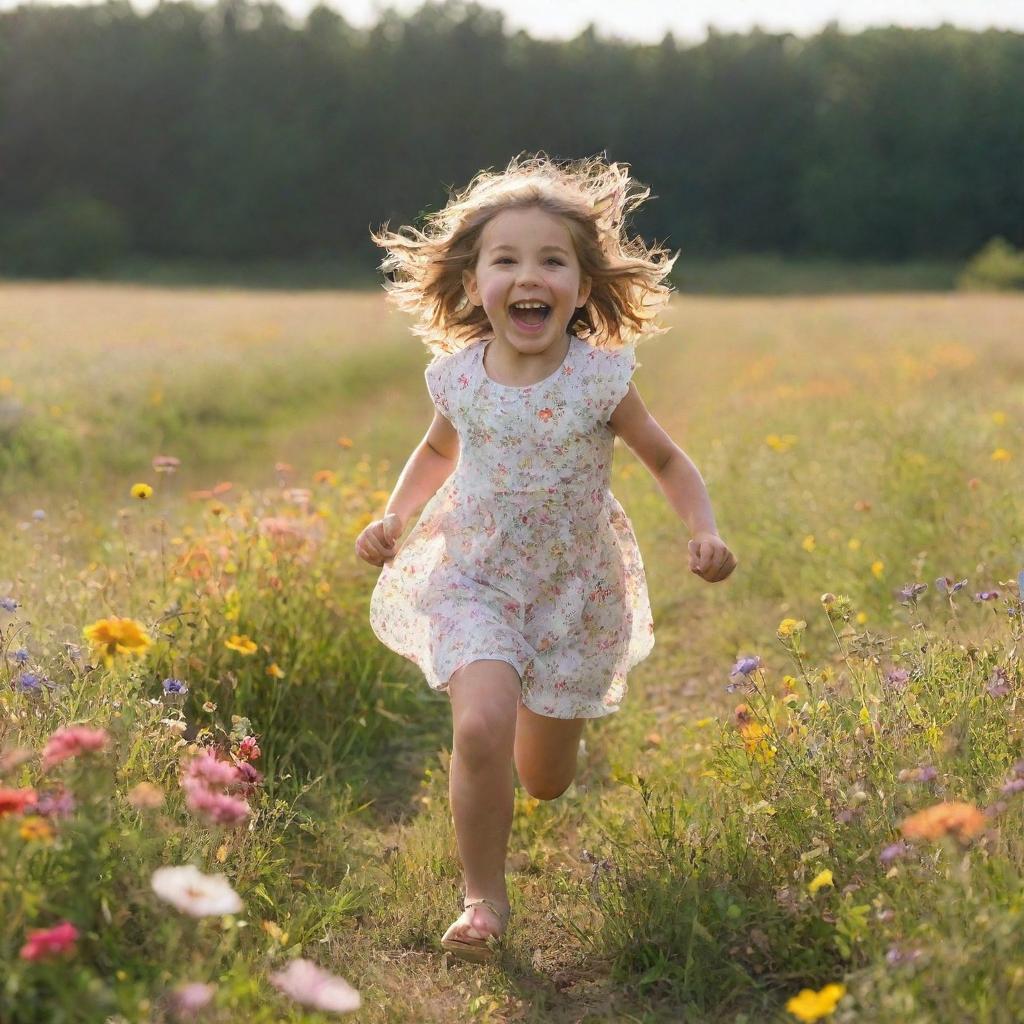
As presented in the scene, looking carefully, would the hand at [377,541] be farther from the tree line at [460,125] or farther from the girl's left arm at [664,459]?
the tree line at [460,125]

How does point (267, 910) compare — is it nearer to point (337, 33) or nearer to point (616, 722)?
point (616, 722)

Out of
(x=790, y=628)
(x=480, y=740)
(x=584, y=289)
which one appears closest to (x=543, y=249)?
(x=584, y=289)

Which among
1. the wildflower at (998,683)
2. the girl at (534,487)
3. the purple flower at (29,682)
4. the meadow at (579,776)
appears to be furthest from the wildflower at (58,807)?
the wildflower at (998,683)

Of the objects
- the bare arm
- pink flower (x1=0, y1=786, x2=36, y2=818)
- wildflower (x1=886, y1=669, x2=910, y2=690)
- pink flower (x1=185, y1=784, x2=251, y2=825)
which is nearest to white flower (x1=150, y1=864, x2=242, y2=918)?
pink flower (x1=185, y1=784, x2=251, y2=825)

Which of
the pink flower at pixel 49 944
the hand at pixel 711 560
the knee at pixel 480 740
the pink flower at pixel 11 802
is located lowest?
the knee at pixel 480 740

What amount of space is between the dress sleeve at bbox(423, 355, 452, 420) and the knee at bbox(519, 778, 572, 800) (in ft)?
3.46

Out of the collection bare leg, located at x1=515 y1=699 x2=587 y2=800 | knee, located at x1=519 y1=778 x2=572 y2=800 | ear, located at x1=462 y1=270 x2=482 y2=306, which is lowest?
knee, located at x1=519 y1=778 x2=572 y2=800

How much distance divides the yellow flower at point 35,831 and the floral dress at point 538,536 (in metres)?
1.39

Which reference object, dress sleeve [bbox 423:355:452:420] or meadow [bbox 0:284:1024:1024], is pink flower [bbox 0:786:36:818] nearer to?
meadow [bbox 0:284:1024:1024]

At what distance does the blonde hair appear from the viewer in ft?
11.7

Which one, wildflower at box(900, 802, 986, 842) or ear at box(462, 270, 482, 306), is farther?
ear at box(462, 270, 482, 306)

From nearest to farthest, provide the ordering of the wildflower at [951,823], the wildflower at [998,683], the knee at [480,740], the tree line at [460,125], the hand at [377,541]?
1. the wildflower at [951,823]
2. the wildflower at [998,683]
3. the knee at [480,740]
4. the hand at [377,541]
5. the tree line at [460,125]

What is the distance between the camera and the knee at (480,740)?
2943 mm

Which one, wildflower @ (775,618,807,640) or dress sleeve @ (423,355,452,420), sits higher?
dress sleeve @ (423,355,452,420)
